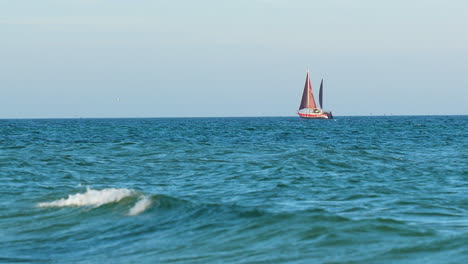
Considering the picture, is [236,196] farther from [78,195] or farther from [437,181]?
[437,181]

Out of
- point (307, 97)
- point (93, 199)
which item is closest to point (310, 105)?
point (307, 97)

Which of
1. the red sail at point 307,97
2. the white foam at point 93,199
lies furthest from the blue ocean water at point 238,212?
the red sail at point 307,97

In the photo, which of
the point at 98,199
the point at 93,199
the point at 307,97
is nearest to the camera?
the point at 98,199

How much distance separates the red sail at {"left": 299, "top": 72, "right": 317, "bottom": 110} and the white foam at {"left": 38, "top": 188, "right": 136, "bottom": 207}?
123m

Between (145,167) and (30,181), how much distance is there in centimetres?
682

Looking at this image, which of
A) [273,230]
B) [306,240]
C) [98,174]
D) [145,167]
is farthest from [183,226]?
[145,167]

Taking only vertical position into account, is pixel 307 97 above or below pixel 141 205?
above

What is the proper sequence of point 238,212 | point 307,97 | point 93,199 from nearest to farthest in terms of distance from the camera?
point 238,212
point 93,199
point 307,97

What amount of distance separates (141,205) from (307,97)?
125943 millimetres

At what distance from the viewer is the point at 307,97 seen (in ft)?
463

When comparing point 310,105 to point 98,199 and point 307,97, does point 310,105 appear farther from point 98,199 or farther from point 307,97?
point 98,199

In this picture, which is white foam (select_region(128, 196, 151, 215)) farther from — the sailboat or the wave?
the sailboat

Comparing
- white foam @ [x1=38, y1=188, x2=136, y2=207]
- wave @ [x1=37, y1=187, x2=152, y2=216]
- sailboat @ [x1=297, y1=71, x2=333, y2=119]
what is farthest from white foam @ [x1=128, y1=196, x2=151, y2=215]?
sailboat @ [x1=297, y1=71, x2=333, y2=119]

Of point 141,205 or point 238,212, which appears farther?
point 141,205
